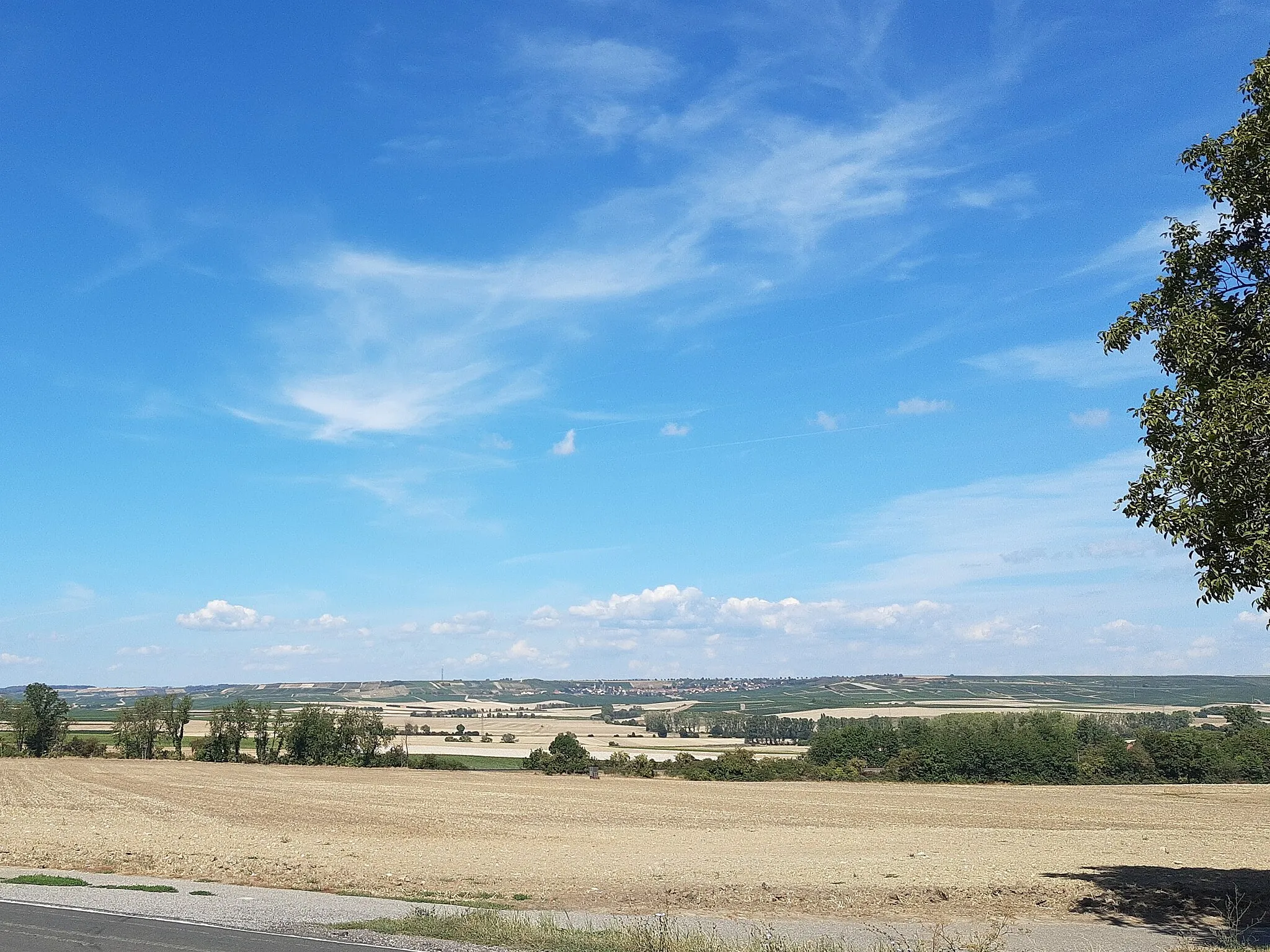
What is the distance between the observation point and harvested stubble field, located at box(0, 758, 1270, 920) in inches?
1076

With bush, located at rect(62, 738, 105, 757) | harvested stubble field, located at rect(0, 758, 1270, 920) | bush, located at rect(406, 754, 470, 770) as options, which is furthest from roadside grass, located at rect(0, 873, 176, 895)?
bush, located at rect(62, 738, 105, 757)

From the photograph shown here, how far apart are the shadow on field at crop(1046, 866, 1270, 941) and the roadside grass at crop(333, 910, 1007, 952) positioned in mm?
4807

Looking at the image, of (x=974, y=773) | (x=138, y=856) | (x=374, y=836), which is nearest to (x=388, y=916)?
(x=138, y=856)

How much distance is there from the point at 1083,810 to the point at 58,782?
84242 mm

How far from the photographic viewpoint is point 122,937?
1688 cm

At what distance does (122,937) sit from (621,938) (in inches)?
352

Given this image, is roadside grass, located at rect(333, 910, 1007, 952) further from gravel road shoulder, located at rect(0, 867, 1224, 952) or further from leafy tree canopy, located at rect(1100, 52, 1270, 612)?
leafy tree canopy, located at rect(1100, 52, 1270, 612)

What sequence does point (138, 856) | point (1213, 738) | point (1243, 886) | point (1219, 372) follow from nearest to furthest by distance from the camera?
point (1219, 372) → point (1243, 886) → point (138, 856) → point (1213, 738)

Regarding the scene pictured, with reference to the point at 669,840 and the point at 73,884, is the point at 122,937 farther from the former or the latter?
the point at 669,840

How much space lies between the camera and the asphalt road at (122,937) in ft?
52.2

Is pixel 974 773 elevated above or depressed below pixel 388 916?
below

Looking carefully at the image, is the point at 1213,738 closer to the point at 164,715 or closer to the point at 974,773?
the point at 974,773

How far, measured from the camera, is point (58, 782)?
82312 millimetres

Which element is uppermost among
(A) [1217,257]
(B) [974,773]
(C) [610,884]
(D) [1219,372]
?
(A) [1217,257]
